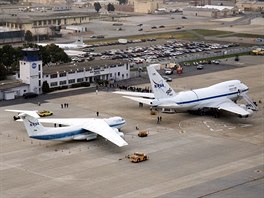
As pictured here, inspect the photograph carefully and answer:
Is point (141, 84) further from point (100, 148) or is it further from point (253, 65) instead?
point (100, 148)

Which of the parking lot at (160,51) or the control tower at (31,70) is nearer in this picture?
the control tower at (31,70)

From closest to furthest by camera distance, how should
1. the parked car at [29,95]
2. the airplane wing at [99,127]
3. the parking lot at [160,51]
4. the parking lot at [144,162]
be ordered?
1. the parking lot at [144,162]
2. the airplane wing at [99,127]
3. the parked car at [29,95]
4. the parking lot at [160,51]

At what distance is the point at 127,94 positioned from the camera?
9619cm

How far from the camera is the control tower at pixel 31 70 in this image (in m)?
103

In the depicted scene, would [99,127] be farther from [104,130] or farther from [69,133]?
[69,133]

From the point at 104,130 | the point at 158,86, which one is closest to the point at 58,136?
the point at 104,130

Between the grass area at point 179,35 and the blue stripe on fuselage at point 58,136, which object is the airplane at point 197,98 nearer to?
the blue stripe on fuselage at point 58,136

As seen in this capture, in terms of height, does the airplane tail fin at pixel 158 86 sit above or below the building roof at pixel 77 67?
above

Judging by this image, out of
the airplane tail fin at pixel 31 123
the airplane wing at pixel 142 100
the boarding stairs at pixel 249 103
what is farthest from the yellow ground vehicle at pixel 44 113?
the boarding stairs at pixel 249 103

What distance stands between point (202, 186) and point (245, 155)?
12.0 m

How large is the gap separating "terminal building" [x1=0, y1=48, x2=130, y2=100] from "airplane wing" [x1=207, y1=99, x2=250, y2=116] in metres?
31.9

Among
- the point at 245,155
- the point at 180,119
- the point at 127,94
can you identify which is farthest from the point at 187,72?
the point at 245,155

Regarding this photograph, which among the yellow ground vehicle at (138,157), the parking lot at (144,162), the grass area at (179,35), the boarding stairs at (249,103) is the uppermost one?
the grass area at (179,35)

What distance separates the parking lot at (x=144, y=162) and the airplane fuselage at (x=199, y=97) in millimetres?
2031
